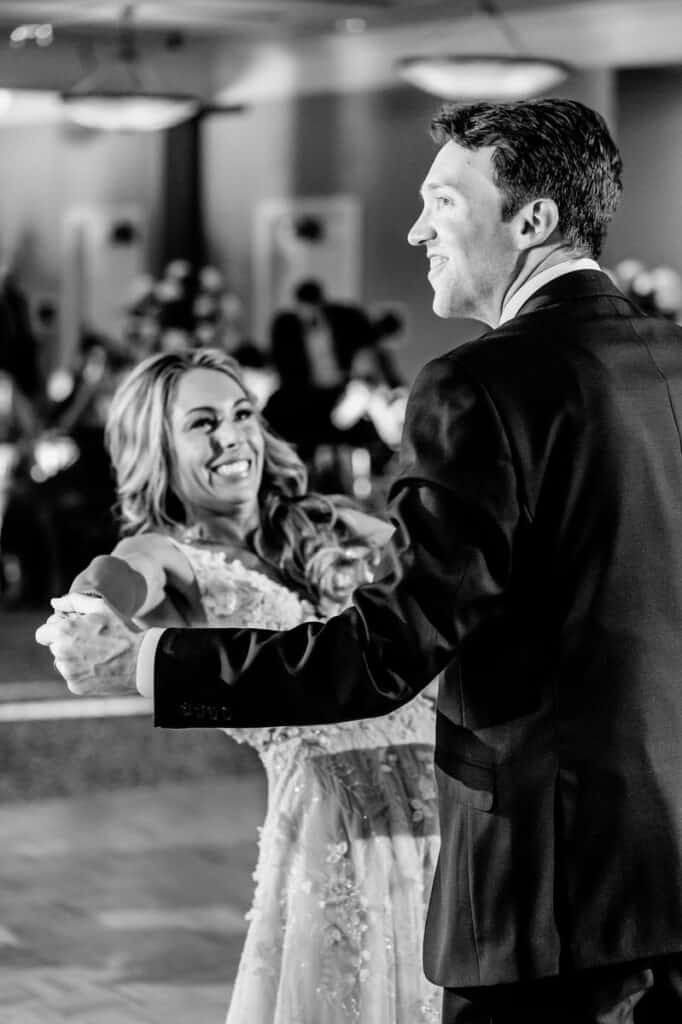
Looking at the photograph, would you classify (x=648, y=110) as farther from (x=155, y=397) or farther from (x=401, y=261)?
(x=155, y=397)

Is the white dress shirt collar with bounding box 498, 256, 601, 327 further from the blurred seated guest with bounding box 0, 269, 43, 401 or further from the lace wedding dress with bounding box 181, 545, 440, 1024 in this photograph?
the blurred seated guest with bounding box 0, 269, 43, 401

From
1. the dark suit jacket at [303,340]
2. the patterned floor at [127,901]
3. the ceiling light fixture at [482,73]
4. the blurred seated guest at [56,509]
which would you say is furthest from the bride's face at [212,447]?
the ceiling light fixture at [482,73]

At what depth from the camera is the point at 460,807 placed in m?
1.72

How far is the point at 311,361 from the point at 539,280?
6.96 metres

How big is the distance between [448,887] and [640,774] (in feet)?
0.71

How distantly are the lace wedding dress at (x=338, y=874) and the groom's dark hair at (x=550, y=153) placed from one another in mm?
1078

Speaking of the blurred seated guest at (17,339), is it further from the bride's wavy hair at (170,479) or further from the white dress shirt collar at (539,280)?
the white dress shirt collar at (539,280)

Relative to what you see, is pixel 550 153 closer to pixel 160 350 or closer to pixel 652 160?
pixel 160 350

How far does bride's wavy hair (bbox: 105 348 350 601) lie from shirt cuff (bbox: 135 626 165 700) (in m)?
1.09

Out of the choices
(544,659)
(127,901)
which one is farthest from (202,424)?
(127,901)

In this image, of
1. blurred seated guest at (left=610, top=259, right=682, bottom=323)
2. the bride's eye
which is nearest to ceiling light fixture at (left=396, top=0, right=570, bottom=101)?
blurred seated guest at (left=610, top=259, right=682, bottom=323)

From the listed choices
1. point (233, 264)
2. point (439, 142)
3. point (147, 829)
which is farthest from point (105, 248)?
point (439, 142)

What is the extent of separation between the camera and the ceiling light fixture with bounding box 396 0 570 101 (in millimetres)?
8922

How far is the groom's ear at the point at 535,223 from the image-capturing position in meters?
1.71
